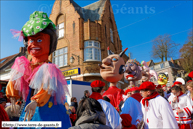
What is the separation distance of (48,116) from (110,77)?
3646 mm

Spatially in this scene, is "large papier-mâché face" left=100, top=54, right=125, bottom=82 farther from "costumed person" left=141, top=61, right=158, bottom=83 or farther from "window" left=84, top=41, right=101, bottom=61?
"window" left=84, top=41, right=101, bottom=61

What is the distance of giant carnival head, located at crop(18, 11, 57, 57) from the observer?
7.70 ft

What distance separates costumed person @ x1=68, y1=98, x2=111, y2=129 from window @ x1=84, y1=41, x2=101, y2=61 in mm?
13222

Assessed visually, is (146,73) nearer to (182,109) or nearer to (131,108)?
(182,109)

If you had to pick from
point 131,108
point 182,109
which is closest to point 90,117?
point 131,108

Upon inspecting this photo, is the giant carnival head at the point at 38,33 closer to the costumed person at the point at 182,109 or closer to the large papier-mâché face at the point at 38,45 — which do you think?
the large papier-mâché face at the point at 38,45

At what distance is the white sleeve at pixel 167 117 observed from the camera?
2.31 m

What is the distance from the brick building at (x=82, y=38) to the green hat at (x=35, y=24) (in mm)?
11530

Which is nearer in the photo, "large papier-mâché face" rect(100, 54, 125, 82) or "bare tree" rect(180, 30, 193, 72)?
"large papier-mâché face" rect(100, 54, 125, 82)

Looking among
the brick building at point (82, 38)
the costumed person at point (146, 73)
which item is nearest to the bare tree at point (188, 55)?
the brick building at point (82, 38)

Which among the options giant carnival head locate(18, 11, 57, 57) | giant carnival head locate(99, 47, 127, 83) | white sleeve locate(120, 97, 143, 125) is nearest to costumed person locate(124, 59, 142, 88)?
giant carnival head locate(99, 47, 127, 83)

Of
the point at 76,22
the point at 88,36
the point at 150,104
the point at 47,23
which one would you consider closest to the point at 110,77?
the point at 150,104

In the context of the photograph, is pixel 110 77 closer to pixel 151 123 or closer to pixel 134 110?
pixel 134 110

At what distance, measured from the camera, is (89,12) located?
56.5 feet
